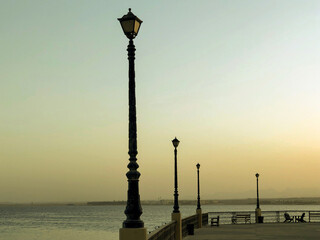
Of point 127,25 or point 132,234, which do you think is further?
point 127,25

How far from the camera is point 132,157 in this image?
1228 cm

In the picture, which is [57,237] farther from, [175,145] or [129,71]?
[129,71]

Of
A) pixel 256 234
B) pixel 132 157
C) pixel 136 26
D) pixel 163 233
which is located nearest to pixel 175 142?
pixel 256 234

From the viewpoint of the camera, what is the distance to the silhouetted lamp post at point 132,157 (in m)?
12.1

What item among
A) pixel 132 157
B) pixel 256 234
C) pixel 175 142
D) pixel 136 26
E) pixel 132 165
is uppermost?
pixel 136 26

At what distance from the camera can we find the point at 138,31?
12.6 metres

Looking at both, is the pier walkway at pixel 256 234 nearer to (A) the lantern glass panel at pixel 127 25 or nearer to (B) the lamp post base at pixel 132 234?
(B) the lamp post base at pixel 132 234

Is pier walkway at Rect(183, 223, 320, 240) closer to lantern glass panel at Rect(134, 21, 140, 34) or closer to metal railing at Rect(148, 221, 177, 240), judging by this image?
metal railing at Rect(148, 221, 177, 240)

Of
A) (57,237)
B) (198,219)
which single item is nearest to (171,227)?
(198,219)

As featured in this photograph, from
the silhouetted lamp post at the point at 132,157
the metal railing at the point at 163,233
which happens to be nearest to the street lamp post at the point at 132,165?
the silhouetted lamp post at the point at 132,157

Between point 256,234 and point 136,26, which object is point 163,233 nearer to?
point 136,26

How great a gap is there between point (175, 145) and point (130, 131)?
15.1 metres

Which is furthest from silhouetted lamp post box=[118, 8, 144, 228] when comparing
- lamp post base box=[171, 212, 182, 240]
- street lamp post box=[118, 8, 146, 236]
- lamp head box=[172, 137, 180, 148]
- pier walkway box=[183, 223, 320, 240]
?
pier walkway box=[183, 223, 320, 240]

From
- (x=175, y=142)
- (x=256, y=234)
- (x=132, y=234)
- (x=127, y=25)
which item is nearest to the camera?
(x=132, y=234)
